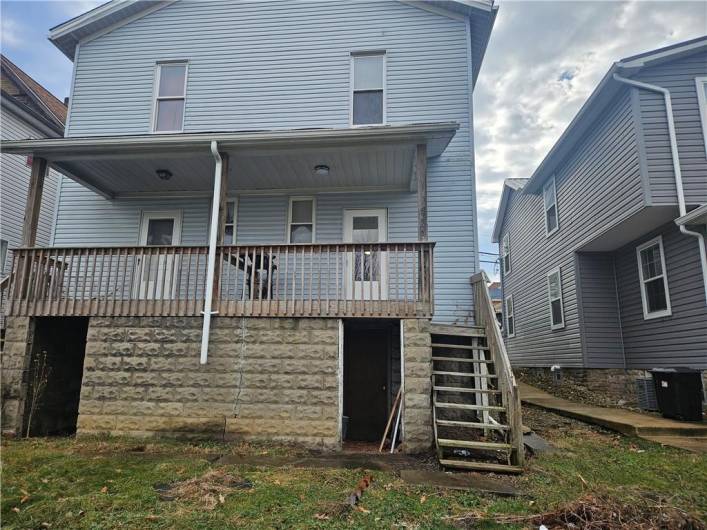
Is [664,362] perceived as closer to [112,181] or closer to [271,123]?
[271,123]

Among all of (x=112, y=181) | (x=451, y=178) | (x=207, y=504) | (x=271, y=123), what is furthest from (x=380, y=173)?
(x=207, y=504)

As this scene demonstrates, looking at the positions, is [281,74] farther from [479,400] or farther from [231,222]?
[479,400]

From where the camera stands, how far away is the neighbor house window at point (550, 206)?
43.1 feet

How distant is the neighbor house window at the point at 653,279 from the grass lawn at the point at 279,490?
13.9 feet

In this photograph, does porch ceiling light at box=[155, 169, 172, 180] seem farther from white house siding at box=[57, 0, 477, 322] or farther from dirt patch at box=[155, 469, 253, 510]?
dirt patch at box=[155, 469, 253, 510]

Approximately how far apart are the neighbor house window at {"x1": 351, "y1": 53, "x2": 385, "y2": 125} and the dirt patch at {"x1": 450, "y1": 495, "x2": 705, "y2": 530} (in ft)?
25.0

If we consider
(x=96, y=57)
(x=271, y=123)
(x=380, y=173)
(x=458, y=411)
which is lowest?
(x=458, y=411)

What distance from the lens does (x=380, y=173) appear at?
8445 millimetres

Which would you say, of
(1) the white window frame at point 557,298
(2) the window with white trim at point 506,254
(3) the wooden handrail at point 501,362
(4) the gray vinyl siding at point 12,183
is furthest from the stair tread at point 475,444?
(2) the window with white trim at point 506,254

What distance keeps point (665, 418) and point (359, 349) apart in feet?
17.3

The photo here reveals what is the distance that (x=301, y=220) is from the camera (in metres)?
9.39

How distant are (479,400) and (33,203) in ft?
26.3

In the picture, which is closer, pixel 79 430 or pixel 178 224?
pixel 79 430

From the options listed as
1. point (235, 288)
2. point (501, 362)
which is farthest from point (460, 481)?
point (235, 288)
